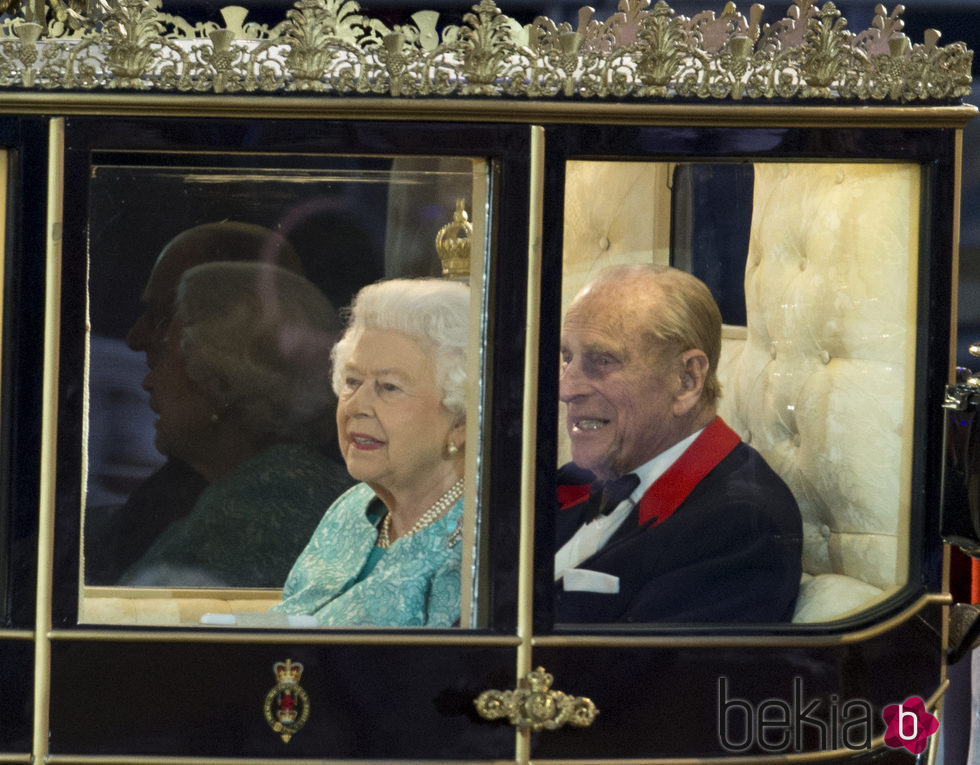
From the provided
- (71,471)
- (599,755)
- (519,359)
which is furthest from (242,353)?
(599,755)

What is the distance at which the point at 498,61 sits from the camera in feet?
5.37

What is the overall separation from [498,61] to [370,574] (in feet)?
2.50

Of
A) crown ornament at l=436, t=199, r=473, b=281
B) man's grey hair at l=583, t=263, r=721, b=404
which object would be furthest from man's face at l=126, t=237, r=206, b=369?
man's grey hair at l=583, t=263, r=721, b=404

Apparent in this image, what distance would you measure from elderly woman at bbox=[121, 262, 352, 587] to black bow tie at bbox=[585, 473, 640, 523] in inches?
15.4

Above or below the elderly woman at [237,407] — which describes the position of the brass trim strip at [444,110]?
above

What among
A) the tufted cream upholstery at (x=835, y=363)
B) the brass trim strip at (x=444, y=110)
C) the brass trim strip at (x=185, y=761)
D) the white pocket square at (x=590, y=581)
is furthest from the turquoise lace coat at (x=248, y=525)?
the tufted cream upholstery at (x=835, y=363)

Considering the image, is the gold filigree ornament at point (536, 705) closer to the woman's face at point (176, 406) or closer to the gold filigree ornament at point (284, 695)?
the gold filigree ornament at point (284, 695)

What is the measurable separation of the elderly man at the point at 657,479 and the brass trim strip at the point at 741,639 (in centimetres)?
4

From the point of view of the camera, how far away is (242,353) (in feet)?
5.51

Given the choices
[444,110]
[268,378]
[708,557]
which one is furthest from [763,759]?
[444,110]

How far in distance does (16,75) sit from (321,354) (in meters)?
0.57

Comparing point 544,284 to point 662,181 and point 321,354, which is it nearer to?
point 662,181

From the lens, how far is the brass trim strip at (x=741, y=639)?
1666 mm

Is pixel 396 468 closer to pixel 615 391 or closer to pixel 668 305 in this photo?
pixel 615 391
